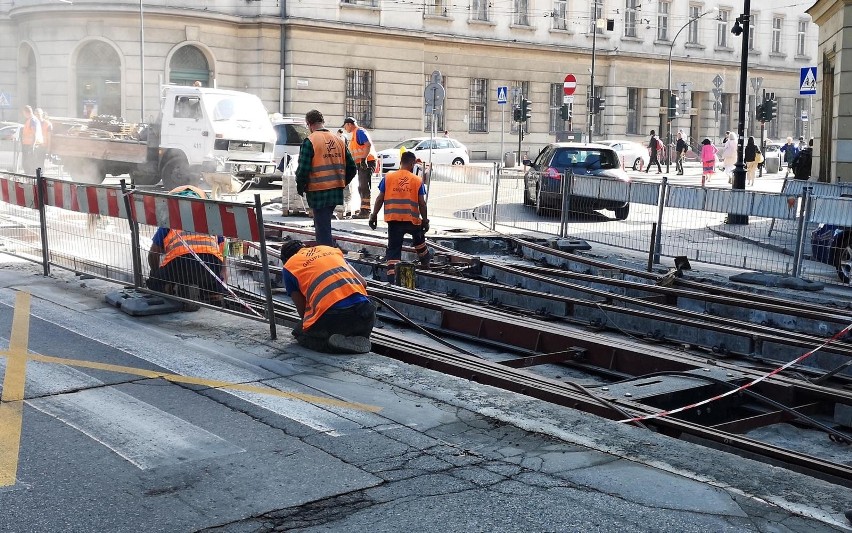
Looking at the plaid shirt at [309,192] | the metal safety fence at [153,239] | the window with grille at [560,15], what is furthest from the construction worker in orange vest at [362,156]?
the window with grille at [560,15]

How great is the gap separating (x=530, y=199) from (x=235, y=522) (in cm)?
1564

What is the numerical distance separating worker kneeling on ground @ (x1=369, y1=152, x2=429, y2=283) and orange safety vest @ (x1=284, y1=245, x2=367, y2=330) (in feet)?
13.3

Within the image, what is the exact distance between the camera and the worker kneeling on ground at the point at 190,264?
30.5 feet

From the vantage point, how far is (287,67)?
40.4m

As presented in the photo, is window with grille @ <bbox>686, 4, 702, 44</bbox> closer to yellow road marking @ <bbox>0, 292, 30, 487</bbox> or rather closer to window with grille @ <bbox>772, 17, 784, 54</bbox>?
window with grille @ <bbox>772, 17, 784, 54</bbox>

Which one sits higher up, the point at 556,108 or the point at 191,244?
the point at 556,108

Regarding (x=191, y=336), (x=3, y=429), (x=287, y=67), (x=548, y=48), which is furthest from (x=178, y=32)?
(x=3, y=429)

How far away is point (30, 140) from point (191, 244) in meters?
Answer: 16.9

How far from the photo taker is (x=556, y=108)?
5138 centimetres

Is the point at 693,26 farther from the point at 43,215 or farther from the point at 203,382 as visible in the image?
the point at 203,382

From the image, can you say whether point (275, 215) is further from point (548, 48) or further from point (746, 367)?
point (548, 48)

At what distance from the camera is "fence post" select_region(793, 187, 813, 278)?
13.2m

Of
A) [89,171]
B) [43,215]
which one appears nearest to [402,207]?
[43,215]

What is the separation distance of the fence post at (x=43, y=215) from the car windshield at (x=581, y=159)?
12.8 m
